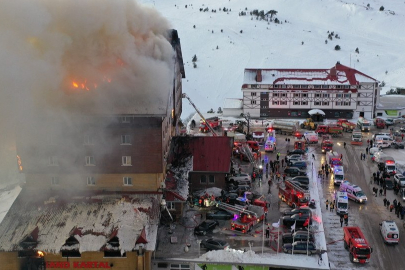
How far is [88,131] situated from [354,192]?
18498 millimetres

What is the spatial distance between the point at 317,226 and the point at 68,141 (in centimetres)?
1508

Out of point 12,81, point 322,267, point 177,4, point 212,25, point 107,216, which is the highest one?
point 177,4

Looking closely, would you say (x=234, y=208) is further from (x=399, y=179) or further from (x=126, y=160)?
(x=399, y=179)

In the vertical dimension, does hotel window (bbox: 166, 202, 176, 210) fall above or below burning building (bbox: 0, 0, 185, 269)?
below

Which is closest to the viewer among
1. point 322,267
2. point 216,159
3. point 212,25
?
point 322,267

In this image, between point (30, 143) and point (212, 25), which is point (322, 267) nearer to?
point (30, 143)

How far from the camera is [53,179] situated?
28.9m

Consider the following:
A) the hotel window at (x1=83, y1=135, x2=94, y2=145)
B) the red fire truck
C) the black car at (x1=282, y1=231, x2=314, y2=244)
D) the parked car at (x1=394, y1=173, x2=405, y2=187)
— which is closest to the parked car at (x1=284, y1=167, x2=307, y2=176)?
the parked car at (x1=394, y1=173, x2=405, y2=187)

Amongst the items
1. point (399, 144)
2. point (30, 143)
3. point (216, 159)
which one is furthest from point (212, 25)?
point (30, 143)

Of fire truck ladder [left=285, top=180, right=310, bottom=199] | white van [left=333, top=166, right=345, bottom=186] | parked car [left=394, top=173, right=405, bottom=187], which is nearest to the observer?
fire truck ladder [left=285, top=180, right=310, bottom=199]

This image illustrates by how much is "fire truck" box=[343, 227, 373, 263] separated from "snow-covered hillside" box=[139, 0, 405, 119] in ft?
158

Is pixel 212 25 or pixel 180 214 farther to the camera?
pixel 212 25

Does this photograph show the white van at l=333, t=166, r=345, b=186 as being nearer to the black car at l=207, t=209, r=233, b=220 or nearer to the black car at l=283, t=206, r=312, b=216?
the black car at l=283, t=206, r=312, b=216

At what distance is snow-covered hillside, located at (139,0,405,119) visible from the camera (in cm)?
8906
